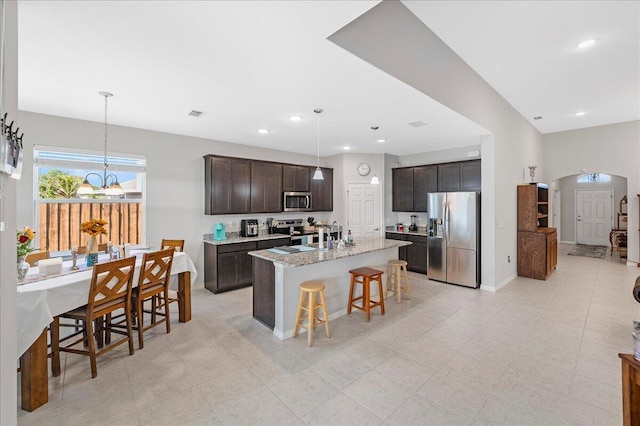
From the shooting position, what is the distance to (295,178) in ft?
20.1

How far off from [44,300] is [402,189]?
20.4ft

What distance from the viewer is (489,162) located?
15.7 ft

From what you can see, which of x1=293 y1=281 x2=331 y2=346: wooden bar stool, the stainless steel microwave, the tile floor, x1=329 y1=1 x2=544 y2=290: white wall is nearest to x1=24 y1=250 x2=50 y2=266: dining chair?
the tile floor

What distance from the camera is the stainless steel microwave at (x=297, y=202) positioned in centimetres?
599

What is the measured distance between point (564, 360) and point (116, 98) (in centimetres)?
542

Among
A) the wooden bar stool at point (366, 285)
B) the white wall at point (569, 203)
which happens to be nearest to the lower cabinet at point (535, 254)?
the wooden bar stool at point (366, 285)

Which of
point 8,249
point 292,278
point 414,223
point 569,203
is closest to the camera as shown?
point 8,249

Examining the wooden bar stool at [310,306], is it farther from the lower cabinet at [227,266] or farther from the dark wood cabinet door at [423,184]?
the dark wood cabinet door at [423,184]

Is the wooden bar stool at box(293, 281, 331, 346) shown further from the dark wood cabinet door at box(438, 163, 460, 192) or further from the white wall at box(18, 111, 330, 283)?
the dark wood cabinet door at box(438, 163, 460, 192)

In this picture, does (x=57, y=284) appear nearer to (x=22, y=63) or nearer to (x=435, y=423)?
(x=22, y=63)

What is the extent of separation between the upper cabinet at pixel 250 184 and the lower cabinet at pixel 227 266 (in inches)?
26.9

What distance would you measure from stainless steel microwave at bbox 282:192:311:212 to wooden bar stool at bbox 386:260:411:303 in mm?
2454

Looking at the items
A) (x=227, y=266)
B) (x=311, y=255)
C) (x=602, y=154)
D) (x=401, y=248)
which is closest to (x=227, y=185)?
(x=227, y=266)

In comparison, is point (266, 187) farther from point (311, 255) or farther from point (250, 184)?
point (311, 255)
